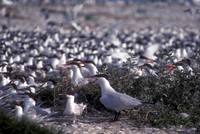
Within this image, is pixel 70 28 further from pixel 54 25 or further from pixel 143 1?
pixel 143 1

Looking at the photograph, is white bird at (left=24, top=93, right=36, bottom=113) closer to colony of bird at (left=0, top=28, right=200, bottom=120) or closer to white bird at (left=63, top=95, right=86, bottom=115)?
colony of bird at (left=0, top=28, right=200, bottom=120)

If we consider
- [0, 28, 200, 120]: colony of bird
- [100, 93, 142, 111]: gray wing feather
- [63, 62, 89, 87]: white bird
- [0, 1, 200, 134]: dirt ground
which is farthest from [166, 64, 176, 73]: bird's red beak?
[100, 93, 142, 111]: gray wing feather

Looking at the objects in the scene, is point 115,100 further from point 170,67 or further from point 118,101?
point 170,67

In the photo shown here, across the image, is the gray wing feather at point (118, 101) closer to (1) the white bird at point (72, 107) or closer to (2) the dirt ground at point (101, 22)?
(2) the dirt ground at point (101, 22)

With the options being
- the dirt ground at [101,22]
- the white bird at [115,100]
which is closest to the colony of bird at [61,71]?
the white bird at [115,100]

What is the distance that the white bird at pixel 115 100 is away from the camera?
9906mm

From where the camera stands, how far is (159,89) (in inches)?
432

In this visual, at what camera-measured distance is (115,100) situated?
32.8 ft

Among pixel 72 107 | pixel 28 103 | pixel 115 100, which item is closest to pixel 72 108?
pixel 72 107

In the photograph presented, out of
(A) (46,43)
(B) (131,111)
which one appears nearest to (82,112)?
(B) (131,111)

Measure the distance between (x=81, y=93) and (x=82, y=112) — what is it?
0.96 m

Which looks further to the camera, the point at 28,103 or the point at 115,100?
the point at 28,103

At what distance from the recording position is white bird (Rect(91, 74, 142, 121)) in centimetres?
991

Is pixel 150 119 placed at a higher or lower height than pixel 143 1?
lower
